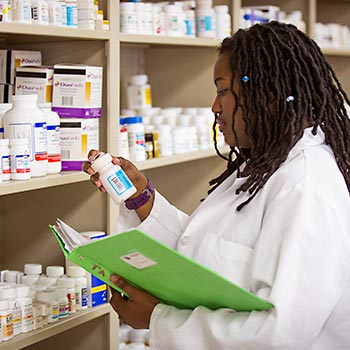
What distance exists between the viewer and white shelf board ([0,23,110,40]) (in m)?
1.91

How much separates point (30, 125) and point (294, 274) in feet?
2.64

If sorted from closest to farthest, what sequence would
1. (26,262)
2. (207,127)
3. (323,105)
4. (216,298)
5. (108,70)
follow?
(216,298) → (323,105) → (108,70) → (26,262) → (207,127)

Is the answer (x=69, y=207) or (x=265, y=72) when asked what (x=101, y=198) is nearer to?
(x=69, y=207)

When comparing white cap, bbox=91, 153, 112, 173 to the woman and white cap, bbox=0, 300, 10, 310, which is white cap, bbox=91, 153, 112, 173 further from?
white cap, bbox=0, 300, 10, 310

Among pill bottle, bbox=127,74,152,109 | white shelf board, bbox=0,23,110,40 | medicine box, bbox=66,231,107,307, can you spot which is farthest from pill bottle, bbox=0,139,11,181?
pill bottle, bbox=127,74,152,109

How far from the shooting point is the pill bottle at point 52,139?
6.92 ft

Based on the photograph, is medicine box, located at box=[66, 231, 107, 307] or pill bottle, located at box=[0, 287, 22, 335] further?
medicine box, located at box=[66, 231, 107, 307]

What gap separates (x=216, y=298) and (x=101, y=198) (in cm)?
76

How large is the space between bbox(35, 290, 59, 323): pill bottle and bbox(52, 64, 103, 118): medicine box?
497 millimetres

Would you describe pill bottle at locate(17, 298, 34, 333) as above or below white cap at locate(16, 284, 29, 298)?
below

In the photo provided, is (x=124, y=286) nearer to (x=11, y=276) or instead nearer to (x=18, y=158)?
(x=18, y=158)

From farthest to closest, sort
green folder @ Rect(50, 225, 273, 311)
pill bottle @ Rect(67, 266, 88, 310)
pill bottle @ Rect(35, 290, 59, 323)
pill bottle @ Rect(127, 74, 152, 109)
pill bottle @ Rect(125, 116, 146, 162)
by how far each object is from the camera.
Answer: pill bottle @ Rect(127, 74, 152, 109) < pill bottle @ Rect(125, 116, 146, 162) < pill bottle @ Rect(67, 266, 88, 310) < pill bottle @ Rect(35, 290, 59, 323) < green folder @ Rect(50, 225, 273, 311)

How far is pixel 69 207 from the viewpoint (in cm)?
242

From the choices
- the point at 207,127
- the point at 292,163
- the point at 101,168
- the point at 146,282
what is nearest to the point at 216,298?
the point at 146,282
